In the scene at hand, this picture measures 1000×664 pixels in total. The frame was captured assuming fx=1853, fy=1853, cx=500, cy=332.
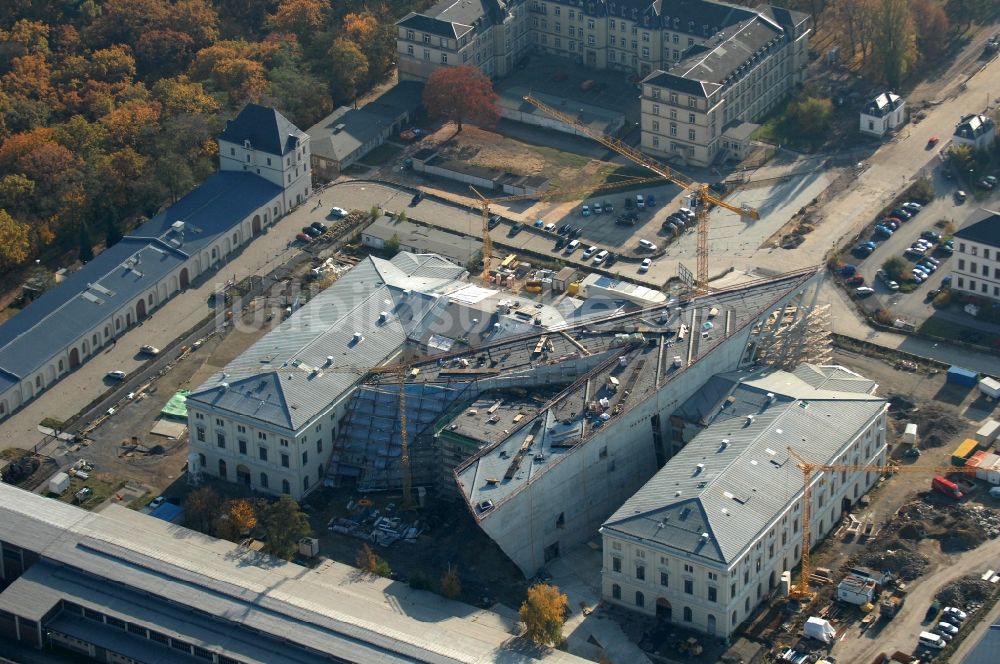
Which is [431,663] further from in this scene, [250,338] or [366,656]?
[250,338]

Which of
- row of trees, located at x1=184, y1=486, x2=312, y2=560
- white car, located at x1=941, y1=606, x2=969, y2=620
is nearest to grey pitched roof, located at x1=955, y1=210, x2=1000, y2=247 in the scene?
white car, located at x1=941, y1=606, x2=969, y2=620

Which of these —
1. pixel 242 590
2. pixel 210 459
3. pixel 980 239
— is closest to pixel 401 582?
pixel 242 590

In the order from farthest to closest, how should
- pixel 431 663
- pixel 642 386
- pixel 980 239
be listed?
pixel 980 239 < pixel 642 386 < pixel 431 663

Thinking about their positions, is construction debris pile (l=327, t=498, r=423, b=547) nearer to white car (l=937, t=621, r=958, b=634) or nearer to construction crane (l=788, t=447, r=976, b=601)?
construction crane (l=788, t=447, r=976, b=601)

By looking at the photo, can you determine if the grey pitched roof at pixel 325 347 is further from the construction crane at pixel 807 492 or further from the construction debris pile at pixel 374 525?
the construction crane at pixel 807 492

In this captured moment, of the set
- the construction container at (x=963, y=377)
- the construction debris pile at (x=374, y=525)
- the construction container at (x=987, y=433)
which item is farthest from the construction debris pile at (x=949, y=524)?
the construction debris pile at (x=374, y=525)
